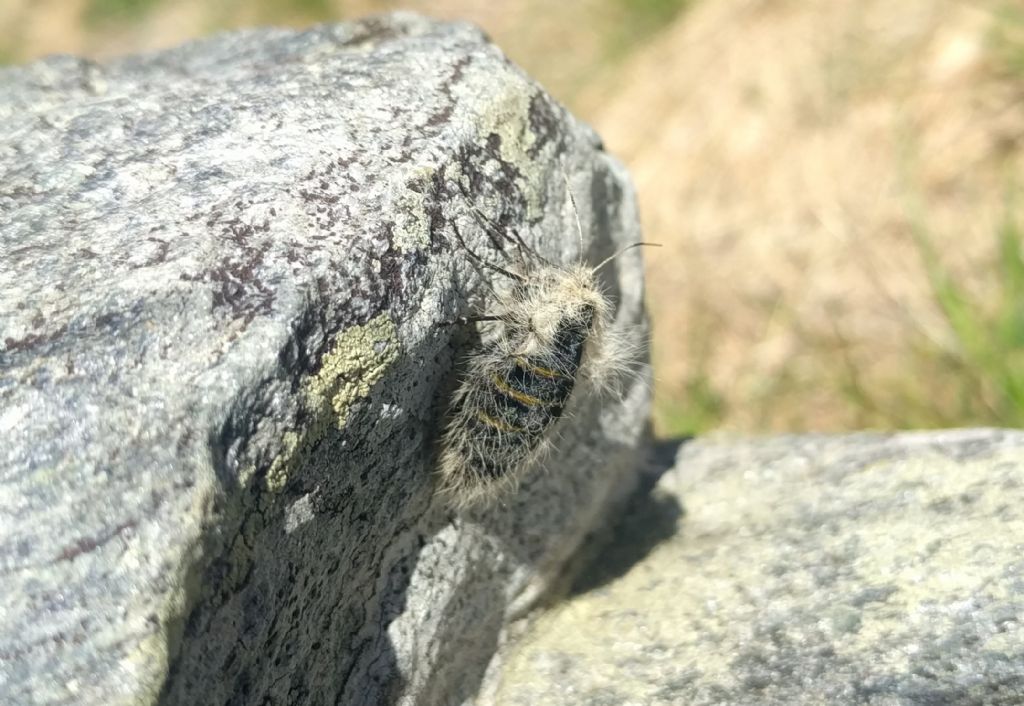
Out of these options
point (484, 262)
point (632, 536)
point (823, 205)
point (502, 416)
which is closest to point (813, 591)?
point (632, 536)

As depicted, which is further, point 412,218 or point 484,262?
point 484,262

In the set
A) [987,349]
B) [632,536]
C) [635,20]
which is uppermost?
[635,20]

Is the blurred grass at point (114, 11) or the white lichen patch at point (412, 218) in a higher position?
the blurred grass at point (114, 11)

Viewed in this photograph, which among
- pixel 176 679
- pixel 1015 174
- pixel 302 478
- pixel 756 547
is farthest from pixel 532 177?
pixel 1015 174

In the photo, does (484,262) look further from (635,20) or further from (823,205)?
(635,20)

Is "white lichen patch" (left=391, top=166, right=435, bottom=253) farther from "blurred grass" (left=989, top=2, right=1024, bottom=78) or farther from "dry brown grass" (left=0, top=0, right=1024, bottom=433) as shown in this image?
"blurred grass" (left=989, top=2, right=1024, bottom=78)

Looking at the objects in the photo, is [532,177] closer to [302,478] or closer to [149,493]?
[302,478]

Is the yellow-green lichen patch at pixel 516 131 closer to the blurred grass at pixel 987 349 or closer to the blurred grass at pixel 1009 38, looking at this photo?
the blurred grass at pixel 987 349

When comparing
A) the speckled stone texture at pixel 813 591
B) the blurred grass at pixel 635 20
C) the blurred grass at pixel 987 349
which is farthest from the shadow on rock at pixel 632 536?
the blurred grass at pixel 635 20
